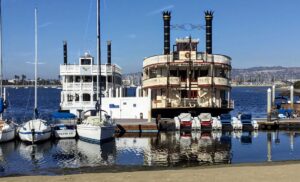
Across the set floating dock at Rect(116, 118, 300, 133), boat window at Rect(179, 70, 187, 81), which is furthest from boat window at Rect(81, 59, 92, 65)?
floating dock at Rect(116, 118, 300, 133)

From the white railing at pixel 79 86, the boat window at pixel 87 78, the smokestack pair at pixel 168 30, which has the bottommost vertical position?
the white railing at pixel 79 86

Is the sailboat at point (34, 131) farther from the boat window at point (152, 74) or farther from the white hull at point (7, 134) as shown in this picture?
the boat window at point (152, 74)

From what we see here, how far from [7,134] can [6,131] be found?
0.93 feet

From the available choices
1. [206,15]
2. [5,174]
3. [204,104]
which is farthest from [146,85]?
[5,174]

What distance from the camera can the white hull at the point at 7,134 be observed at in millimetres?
37031

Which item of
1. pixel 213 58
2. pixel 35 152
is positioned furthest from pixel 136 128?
pixel 213 58

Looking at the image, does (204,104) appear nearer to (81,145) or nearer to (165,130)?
(165,130)

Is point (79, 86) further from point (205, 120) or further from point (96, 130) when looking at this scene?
point (96, 130)

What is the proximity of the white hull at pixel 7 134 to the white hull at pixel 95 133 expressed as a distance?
5.78 meters

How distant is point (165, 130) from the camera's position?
44.9 meters

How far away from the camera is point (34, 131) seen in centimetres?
3744

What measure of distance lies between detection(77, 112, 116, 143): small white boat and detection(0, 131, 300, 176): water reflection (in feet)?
2.19

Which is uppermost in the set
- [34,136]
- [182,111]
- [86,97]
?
[86,97]

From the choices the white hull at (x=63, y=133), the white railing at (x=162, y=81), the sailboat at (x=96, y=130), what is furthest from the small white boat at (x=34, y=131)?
the white railing at (x=162, y=81)
